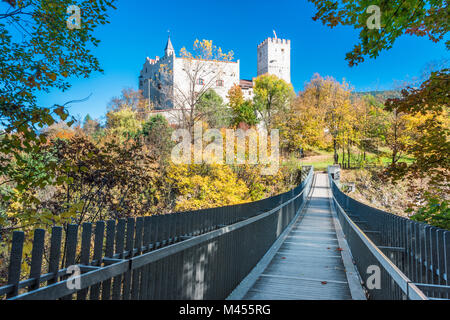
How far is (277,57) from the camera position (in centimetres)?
8462

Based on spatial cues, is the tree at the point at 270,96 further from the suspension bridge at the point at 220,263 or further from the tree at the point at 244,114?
the suspension bridge at the point at 220,263

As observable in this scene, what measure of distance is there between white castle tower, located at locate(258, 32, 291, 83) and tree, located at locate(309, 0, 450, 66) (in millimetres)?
79839

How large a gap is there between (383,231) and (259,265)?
2327 mm

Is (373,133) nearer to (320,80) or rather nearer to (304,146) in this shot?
(304,146)

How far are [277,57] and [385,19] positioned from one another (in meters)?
84.1

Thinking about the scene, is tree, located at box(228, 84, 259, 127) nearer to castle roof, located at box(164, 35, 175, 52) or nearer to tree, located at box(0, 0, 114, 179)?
castle roof, located at box(164, 35, 175, 52)

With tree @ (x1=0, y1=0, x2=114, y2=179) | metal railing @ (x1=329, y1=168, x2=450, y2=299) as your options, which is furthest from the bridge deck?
tree @ (x1=0, y1=0, x2=114, y2=179)

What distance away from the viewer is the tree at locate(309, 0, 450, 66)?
5062 millimetres

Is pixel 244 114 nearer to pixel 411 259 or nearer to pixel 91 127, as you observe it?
pixel 91 127

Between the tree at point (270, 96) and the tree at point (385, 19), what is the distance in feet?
165

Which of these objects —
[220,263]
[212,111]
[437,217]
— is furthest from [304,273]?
[212,111]

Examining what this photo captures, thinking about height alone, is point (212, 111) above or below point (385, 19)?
above

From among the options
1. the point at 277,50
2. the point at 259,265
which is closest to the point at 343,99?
the point at 277,50

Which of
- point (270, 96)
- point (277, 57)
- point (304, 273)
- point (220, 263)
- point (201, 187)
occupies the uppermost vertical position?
point (277, 57)
